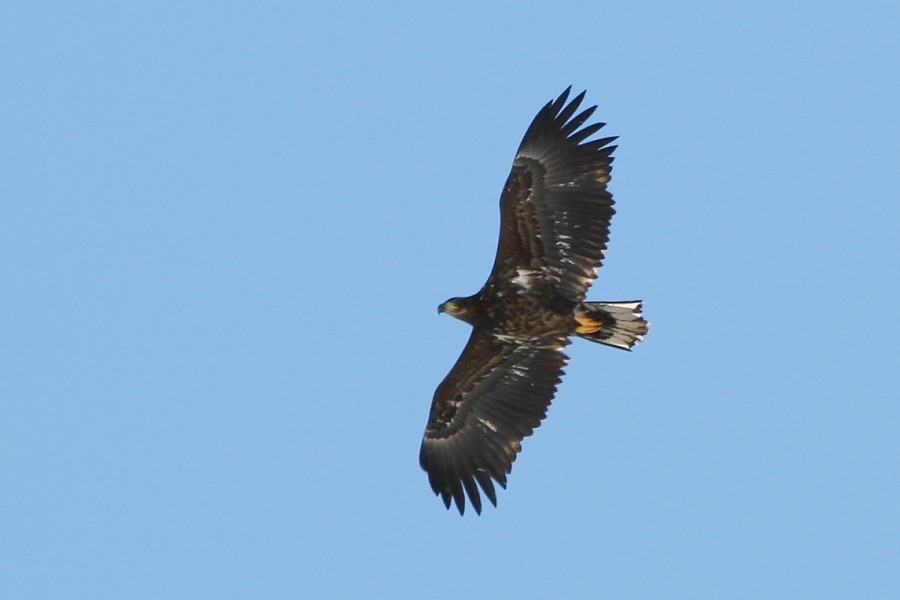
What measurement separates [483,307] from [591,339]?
3.94 ft

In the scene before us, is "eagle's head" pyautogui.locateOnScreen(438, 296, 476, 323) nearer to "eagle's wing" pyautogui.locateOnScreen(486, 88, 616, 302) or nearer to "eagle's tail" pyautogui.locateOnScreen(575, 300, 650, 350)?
"eagle's wing" pyautogui.locateOnScreen(486, 88, 616, 302)

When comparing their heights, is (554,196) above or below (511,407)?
above

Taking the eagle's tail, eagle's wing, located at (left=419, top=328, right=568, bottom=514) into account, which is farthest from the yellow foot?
eagle's wing, located at (left=419, top=328, right=568, bottom=514)

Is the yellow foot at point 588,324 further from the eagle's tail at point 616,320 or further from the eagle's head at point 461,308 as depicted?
the eagle's head at point 461,308

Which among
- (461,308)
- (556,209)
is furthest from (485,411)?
(556,209)

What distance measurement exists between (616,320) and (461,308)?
A: 1.68 m

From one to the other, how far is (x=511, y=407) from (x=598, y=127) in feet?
10.3

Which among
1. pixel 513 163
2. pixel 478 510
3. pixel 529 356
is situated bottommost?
pixel 478 510

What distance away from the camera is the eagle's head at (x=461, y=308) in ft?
55.8

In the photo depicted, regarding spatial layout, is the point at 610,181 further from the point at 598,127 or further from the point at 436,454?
the point at 436,454

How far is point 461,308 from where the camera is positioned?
671 inches

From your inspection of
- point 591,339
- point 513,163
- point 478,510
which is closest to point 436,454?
point 478,510

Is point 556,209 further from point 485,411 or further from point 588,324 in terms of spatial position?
point 485,411

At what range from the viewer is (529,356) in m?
17.1
